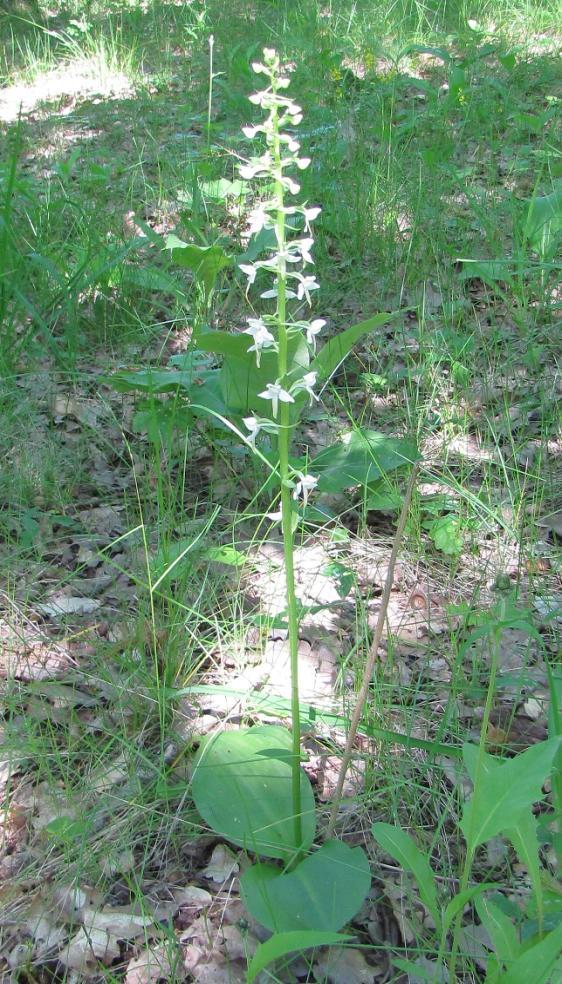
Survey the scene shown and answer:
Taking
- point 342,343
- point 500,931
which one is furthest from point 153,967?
point 342,343

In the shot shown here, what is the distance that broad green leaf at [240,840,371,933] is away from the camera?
1.38 metres

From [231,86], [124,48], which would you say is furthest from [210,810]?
[124,48]

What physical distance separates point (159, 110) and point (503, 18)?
291 centimetres

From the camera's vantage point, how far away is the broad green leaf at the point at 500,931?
1.14 meters

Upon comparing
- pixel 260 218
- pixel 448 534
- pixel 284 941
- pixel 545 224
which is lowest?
pixel 284 941

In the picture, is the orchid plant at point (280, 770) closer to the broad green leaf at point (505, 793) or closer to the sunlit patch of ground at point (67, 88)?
the broad green leaf at point (505, 793)

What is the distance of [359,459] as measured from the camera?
2.52 m

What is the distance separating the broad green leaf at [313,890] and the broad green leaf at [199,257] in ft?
7.00

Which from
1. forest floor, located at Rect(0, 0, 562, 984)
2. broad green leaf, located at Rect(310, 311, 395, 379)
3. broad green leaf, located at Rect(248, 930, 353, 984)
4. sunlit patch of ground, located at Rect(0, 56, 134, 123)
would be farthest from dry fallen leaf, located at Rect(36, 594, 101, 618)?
sunlit patch of ground, located at Rect(0, 56, 134, 123)

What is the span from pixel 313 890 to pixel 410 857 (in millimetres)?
295

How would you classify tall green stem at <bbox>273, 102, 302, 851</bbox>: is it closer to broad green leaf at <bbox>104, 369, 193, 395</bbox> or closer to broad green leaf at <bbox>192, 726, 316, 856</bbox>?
broad green leaf at <bbox>192, 726, 316, 856</bbox>

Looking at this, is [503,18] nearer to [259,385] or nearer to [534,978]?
[259,385]

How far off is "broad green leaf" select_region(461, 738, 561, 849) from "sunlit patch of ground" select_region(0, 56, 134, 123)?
23.2 ft

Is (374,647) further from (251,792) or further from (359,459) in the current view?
(359,459)
